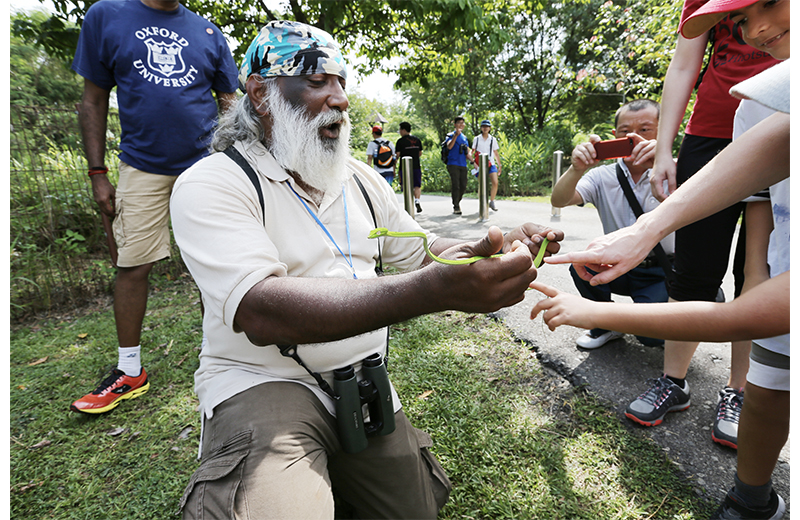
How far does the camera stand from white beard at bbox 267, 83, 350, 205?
181cm

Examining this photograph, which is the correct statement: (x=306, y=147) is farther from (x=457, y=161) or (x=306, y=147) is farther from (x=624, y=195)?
(x=457, y=161)

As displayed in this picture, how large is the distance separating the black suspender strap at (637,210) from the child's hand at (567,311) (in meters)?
1.31

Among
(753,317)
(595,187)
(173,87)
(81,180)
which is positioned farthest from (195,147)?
(81,180)

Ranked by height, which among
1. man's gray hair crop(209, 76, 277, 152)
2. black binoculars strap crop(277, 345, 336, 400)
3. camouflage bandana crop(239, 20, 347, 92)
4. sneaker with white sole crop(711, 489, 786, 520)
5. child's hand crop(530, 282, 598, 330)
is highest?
camouflage bandana crop(239, 20, 347, 92)

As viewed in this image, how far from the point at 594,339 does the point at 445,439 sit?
143cm

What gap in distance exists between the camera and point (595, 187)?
9.78 ft

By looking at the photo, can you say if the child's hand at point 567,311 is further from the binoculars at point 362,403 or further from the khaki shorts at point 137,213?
the khaki shorts at point 137,213

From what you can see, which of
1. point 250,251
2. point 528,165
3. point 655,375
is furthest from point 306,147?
point 528,165

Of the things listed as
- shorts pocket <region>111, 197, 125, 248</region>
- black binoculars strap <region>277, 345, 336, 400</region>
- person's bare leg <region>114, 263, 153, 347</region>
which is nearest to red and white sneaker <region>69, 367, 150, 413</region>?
person's bare leg <region>114, 263, 153, 347</region>

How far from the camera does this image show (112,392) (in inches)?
104

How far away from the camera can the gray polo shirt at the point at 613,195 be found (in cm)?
283

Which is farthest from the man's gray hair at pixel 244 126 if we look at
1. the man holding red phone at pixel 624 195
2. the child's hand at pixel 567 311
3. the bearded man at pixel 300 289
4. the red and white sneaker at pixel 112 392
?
the man holding red phone at pixel 624 195

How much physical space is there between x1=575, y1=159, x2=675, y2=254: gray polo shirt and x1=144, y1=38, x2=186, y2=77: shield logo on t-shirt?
2.71m

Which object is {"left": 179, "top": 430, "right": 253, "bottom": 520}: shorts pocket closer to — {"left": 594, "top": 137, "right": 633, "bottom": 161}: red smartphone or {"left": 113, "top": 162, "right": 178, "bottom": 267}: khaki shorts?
{"left": 113, "top": 162, "right": 178, "bottom": 267}: khaki shorts
